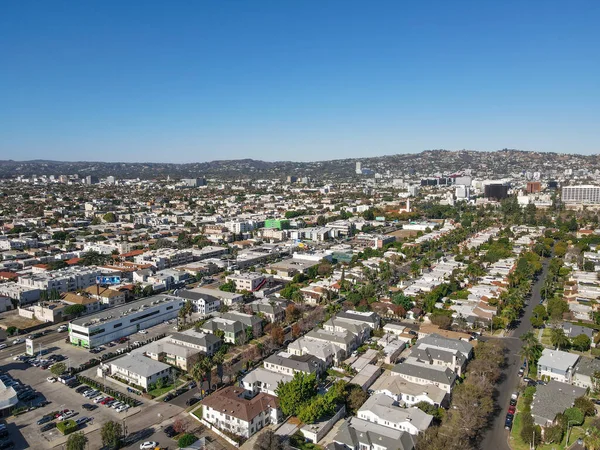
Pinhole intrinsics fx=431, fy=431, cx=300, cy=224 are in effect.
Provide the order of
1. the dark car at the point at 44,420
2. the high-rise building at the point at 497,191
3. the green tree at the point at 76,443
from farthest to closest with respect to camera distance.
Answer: the high-rise building at the point at 497,191 → the dark car at the point at 44,420 → the green tree at the point at 76,443

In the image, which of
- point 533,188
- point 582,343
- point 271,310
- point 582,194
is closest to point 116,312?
point 271,310

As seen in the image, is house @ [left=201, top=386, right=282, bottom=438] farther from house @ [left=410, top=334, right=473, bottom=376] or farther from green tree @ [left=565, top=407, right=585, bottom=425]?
green tree @ [left=565, top=407, right=585, bottom=425]

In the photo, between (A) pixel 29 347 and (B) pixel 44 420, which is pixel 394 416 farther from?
(A) pixel 29 347

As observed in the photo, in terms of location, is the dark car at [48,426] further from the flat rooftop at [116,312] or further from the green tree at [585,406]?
the green tree at [585,406]

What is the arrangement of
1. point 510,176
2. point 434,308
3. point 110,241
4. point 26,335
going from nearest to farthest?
point 26,335 < point 434,308 < point 110,241 < point 510,176

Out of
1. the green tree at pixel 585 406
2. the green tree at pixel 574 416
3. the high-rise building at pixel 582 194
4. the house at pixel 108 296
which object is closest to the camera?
the green tree at pixel 574 416

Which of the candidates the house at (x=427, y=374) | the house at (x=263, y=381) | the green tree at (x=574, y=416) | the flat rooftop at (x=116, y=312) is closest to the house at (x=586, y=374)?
the green tree at (x=574, y=416)

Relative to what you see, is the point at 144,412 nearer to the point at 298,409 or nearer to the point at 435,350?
the point at 298,409

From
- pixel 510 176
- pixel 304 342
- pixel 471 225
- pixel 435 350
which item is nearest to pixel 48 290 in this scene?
pixel 304 342
